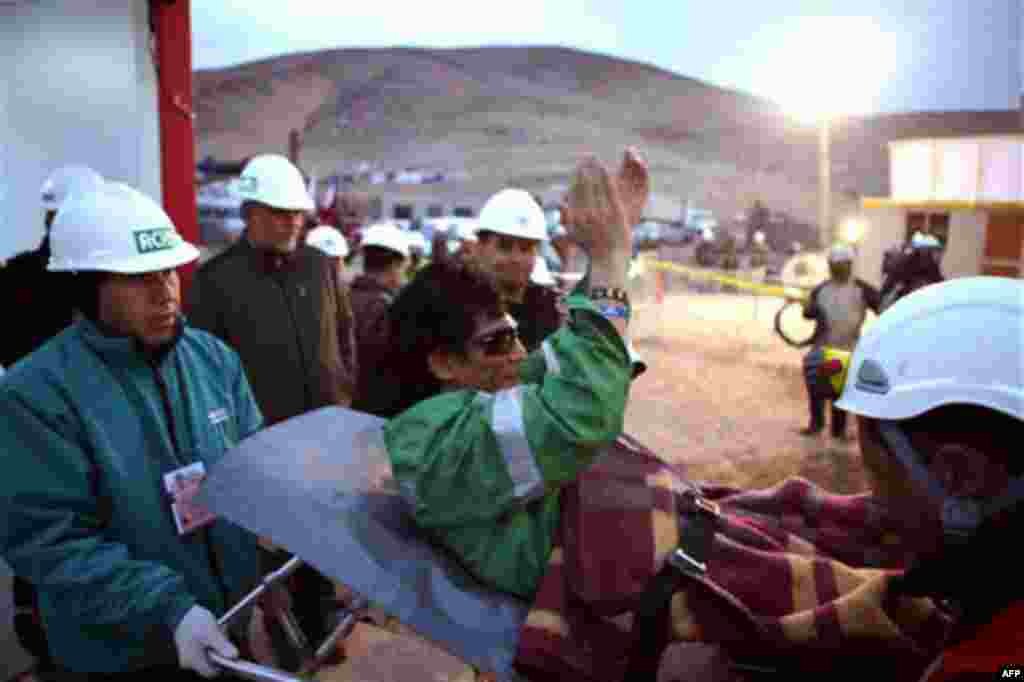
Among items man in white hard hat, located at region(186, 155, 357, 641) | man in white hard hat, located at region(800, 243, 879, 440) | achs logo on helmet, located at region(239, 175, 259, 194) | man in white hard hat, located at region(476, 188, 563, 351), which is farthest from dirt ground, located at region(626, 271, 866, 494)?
achs logo on helmet, located at region(239, 175, 259, 194)

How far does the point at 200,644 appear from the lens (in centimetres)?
177

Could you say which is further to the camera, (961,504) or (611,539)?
(611,539)

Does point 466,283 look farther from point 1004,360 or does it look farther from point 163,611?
point 1004,360

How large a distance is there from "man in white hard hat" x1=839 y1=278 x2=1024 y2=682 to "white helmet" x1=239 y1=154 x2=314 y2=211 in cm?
308

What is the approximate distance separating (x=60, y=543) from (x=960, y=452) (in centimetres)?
188

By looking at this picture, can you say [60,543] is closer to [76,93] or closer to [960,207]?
[76,93]

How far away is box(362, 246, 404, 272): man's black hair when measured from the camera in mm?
5430

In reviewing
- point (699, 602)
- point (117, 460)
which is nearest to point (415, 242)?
point (117, 460)

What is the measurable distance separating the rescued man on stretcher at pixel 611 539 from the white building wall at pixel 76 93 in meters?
4.16

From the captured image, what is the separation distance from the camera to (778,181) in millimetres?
72188

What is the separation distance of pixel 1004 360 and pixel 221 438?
190 centimetres

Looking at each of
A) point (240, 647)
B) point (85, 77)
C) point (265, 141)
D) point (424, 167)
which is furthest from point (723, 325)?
point (265, 141)

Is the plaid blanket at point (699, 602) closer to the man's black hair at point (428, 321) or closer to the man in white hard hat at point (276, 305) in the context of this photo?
the man's black hair at point (428, 321)

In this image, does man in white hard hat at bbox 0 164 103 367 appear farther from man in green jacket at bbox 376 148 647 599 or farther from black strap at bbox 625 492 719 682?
black strap at bbox 625 492 719 682
